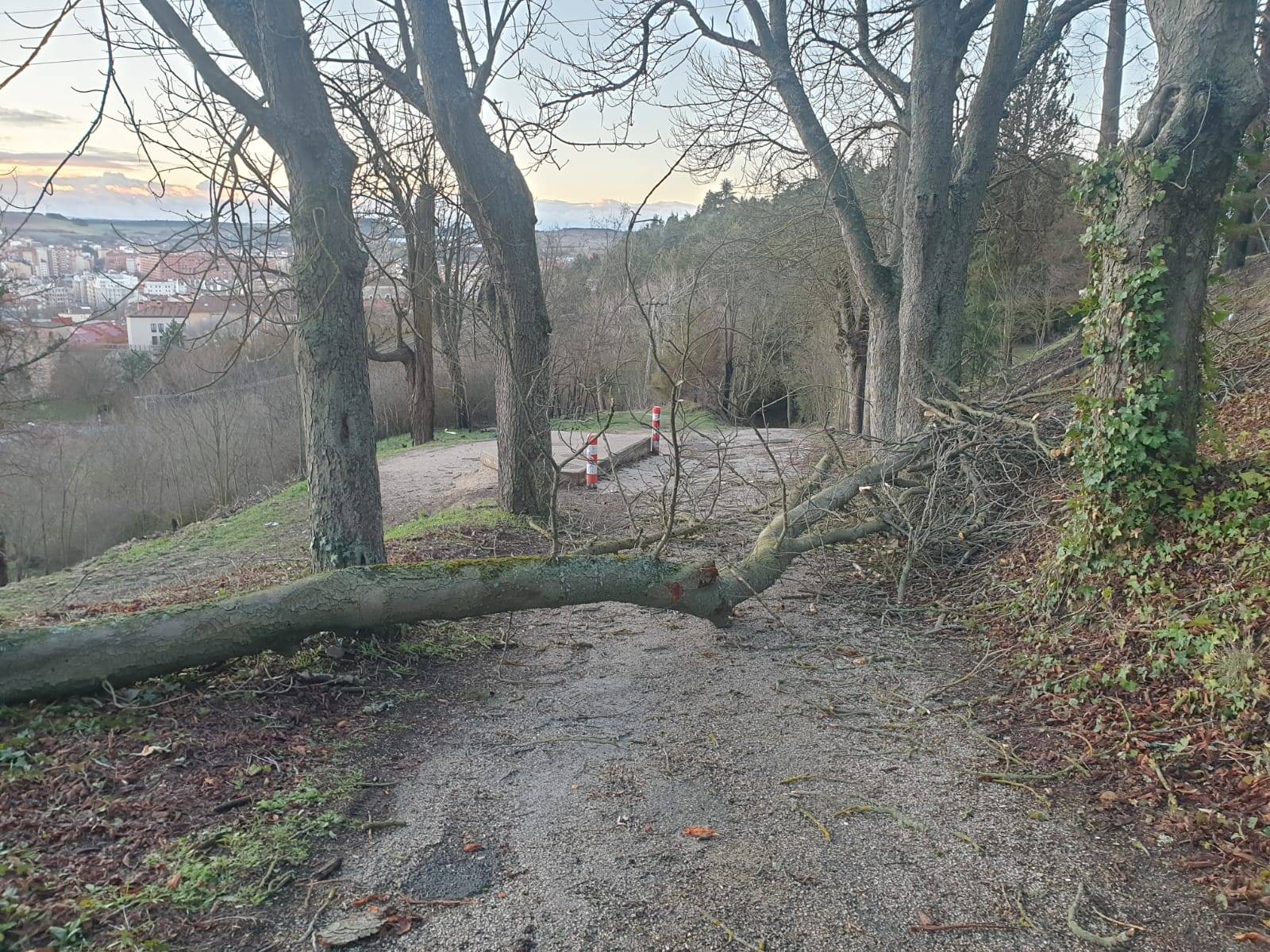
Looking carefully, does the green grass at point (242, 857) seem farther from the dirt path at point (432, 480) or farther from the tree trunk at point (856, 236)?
the tree trunk at point (856, 236)

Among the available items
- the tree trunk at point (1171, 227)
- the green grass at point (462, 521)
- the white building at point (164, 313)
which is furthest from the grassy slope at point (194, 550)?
the tree trunk at point (1171, 227)

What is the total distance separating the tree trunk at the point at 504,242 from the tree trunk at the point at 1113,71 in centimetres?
862

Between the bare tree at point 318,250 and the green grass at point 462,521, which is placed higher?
the bare tree at point 318,250

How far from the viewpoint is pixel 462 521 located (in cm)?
902

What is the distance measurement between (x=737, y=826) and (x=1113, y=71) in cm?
1723

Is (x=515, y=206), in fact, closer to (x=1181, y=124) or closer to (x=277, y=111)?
(x=277, y=111)

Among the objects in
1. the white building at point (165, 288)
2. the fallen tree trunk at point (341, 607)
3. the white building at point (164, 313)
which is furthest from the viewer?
the white building at point (164, 313)

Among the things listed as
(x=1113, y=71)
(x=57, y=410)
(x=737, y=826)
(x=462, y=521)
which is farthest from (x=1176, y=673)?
(x=57, y=410)

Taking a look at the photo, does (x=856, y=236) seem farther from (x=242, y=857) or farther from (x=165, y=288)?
(x=242, y=857)

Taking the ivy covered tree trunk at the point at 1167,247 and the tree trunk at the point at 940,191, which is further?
the tree trunk at the point at 940,191

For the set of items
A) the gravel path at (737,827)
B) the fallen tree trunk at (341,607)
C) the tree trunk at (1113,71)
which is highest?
the tree trunk at (1113,71)

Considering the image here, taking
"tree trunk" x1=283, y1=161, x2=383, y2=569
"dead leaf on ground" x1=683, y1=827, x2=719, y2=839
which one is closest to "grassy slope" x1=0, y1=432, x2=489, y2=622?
"tree trunk" x1=283, y1=161, x2=383, y2=569

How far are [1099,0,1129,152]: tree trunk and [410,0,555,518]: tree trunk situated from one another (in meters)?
8.62

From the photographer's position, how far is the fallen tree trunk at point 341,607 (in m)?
3.82
